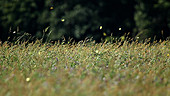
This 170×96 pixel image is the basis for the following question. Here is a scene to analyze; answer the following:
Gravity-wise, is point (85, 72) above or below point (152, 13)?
below

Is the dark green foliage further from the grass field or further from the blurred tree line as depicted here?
the grass field

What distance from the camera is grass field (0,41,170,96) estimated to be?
335 centimetres

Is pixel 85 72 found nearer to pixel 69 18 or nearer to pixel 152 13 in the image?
pixel 152 13

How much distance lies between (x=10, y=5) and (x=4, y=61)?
1092 centimetres

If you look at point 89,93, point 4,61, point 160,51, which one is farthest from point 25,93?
point 160,51

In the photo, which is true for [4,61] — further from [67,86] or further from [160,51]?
[160,51]

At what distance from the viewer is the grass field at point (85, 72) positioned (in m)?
3.35

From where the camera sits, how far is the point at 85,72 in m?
4.13

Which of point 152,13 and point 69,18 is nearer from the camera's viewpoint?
point 152,13

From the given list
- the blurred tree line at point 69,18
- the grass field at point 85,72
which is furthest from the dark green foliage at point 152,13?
the grass field at point 85,72

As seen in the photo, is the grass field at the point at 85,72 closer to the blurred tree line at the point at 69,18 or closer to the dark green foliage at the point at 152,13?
the dark green foliage at the point at 152,13

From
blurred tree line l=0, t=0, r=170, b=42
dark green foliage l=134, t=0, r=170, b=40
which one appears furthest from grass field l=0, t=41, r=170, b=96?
blurred tree line l=0, t=0, r=170, b=42

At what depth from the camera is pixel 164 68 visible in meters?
5.38

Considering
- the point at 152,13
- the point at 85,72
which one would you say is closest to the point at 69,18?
the point at 152,13
